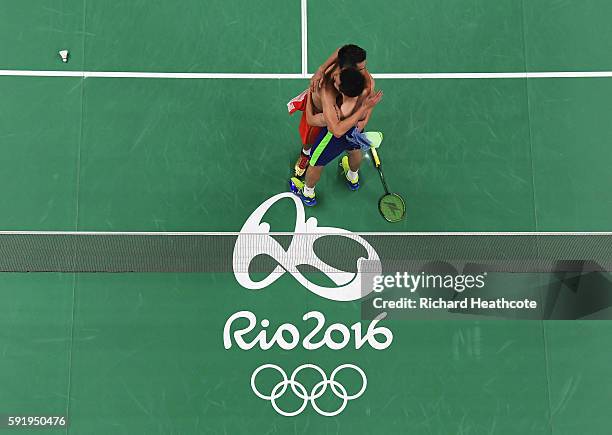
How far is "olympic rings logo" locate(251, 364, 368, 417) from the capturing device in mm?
5746

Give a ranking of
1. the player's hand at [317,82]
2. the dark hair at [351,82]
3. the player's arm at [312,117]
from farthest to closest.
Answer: the player's arm at [312,117] → the player's hand at [317,82] → the dark hair at [351,82]

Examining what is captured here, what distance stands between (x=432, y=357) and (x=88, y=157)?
423cm

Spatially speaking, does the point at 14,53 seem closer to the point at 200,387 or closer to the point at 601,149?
the point at 200,387

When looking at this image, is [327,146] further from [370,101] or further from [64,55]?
[64,55]

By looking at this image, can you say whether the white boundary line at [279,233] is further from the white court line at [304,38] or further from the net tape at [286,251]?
the white court line at [304,38]

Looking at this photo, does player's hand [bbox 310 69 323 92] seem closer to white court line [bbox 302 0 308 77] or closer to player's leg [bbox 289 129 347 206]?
player's leg [bbox 289 129 347 206]

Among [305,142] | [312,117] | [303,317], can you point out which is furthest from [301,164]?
[303,317]

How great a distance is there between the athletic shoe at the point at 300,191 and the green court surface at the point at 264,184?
0.44 ft

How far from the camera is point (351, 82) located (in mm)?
4492

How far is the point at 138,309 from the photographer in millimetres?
5938

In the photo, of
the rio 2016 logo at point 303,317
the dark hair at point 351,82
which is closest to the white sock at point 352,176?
the rio 2016 logo at point 303,317

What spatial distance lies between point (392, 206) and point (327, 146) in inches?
47.1

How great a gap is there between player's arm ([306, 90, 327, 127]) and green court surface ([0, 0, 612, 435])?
1303 millimetres

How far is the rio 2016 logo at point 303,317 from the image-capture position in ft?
19.0
